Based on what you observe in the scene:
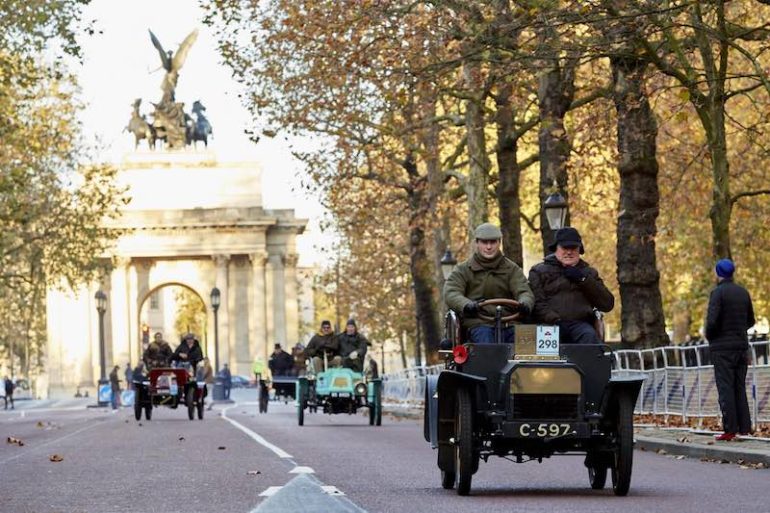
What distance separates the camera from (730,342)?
20.2 m

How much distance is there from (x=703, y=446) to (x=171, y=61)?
88.7 metres


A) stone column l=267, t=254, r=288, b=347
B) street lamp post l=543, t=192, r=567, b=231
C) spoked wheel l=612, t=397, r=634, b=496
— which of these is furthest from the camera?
stone column l=267, t=254, r=288, b=347

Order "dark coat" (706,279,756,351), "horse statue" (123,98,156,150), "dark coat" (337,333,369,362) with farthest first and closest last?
"horse statue" (123,98,156,150), "dark coat" (337,333,369,362), "dark coat" (706,279,756,351)

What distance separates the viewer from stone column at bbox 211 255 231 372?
105938 mm

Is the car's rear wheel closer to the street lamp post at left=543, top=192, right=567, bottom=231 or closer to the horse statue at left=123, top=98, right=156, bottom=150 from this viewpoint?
the street lamp post at left=543, top=192, right=567, bottom=231

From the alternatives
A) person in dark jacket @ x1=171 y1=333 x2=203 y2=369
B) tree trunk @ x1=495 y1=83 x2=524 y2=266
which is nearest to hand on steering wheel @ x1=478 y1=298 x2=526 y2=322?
person in dark jacket @ x1=171 y1=333 x2=203 y2=369

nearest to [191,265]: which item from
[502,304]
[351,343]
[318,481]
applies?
[351,343]

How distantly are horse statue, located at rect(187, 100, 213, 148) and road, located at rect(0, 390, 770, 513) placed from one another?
3108 inches

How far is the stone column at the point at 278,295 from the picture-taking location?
353 feet

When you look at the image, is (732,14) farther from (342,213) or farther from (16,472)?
(16,472)

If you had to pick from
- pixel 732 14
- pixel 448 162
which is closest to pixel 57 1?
pixel 448 162

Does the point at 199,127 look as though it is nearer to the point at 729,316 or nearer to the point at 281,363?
the point at 281,363

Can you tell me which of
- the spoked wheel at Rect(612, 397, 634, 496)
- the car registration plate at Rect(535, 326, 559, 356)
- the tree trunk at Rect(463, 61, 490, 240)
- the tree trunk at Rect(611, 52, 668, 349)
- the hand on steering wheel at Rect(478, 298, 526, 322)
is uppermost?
the tree trunk at Rect(463, 61, 490, 240)

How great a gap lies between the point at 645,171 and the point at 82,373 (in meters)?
78.1
